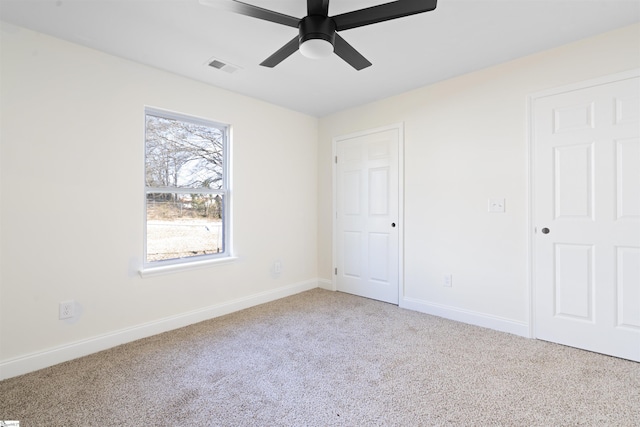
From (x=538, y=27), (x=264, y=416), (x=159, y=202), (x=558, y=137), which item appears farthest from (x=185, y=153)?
(x=558, y=137)

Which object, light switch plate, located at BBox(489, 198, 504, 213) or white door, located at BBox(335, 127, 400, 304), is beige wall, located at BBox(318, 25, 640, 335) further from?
white door, located at BBox(335, 127, 400, 304)

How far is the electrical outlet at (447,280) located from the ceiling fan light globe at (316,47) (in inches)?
95.1

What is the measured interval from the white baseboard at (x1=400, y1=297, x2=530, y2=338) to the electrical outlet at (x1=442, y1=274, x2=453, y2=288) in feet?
0.73

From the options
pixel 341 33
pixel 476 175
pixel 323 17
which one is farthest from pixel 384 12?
pixel 476 175

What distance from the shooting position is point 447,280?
122 inches

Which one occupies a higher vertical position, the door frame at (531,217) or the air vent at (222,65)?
the air vent at (222,65)

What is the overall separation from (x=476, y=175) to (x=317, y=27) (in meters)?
2.05

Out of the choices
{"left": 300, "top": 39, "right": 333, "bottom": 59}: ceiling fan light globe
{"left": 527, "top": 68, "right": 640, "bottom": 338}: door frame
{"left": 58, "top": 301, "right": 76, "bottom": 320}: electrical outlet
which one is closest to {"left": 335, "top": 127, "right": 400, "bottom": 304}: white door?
{"left": 527, "top": 68, "right": 640, "bottom": 338}: door frame

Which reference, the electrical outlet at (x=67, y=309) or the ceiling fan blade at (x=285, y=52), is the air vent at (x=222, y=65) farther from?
the electrical outlet at (x=67, y=309)

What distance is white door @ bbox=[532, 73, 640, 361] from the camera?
7.21ft

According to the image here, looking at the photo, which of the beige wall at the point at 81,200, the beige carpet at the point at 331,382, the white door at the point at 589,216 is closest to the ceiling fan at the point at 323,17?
the beige wall at the point at 81,200

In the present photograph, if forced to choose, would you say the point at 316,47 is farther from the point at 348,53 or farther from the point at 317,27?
the point at 348,53

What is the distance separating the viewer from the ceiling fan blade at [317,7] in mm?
1632

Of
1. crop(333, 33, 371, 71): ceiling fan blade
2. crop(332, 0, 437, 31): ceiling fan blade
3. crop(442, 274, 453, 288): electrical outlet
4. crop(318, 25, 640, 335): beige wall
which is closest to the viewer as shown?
crop(332, 0, 437, 31): ceiling fan blade
